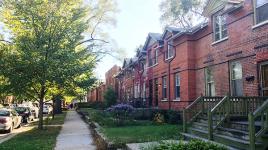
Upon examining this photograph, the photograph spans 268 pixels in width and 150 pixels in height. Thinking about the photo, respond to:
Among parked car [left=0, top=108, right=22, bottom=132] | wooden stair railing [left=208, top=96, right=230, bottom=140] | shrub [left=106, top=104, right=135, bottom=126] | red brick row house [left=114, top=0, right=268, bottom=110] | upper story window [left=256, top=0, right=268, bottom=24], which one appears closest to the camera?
wooden stair railing [left=208, top=96, right=230, bottom=140]

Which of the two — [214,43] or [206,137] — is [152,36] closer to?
[214,43]

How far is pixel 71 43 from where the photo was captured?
1997 cm

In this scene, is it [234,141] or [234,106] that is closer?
[234,141]

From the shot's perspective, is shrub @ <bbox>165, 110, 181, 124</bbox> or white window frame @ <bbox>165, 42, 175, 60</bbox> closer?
shrub @ <bbox>165, 110, 181, 124</bbox>

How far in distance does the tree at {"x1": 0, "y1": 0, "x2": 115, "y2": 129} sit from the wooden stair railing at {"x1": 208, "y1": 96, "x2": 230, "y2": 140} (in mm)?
9701

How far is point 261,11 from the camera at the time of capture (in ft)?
43.4

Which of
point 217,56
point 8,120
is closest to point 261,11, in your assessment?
point 217,56

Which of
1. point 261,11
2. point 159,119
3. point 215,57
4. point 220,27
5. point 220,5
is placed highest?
point 220,5

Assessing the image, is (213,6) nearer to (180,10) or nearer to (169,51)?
(169,51)

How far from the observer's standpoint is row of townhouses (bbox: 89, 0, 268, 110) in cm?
1333

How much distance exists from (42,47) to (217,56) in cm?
991

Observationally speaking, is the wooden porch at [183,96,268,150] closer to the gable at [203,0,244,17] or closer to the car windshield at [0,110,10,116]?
the gable at [203,0,244,17]

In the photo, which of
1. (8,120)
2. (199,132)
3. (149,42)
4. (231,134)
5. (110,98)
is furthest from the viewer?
(110,98)

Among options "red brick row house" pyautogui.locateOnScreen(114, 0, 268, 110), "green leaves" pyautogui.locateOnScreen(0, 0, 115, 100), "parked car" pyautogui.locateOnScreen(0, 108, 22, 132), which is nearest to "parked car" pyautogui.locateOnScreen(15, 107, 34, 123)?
"parked car" pyautogui.locateOnScreen(0, 108, 22, 132)
